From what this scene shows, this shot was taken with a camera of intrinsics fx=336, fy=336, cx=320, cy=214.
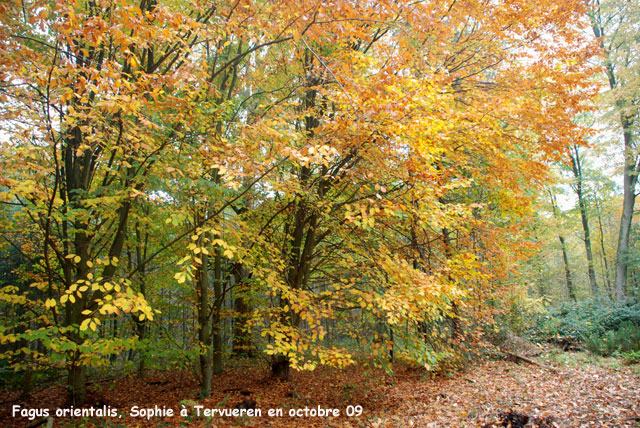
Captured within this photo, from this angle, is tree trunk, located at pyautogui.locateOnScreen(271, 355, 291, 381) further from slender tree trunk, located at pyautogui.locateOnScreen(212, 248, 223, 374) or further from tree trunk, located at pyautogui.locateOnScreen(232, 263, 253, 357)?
slender tree trunk, located at pyautogui.locateOnScreen(212, 248, 223, 374)

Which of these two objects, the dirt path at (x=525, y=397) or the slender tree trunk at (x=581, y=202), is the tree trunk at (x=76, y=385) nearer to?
the dirt path at (x=525, y=397)

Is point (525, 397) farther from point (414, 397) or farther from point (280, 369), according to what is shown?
point (280, 369)

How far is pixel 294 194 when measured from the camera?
509cm

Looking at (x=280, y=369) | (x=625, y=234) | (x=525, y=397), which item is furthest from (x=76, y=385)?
(x=625, y=234)

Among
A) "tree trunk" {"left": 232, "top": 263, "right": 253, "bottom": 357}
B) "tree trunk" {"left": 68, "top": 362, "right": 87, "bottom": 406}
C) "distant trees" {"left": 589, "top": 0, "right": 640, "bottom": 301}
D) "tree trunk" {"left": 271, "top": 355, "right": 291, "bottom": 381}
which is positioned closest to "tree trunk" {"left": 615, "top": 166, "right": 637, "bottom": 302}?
"distant trees" {"left": 589, "top": 0, "right": 640, "bottom": 301}

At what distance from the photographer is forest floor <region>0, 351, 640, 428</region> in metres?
4.74

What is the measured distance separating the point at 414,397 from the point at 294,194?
4543mm

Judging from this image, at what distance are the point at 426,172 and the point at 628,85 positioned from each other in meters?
14.0

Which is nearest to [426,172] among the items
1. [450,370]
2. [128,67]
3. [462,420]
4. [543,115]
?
[543,115]

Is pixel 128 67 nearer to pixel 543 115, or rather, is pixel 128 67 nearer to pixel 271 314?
pixel 271 314

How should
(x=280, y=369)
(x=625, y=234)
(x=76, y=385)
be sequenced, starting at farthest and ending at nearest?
(x=625, y=234)
(x=280, y=369)
(x=76, y=385)

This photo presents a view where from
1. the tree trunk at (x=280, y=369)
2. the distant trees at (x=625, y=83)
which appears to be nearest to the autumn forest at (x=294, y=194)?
the tree trunk at (x=280, y=369)

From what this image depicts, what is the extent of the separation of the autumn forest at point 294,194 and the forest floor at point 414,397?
0.06 metres

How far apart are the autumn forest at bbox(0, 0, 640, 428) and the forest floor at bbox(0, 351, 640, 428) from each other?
6 cm
